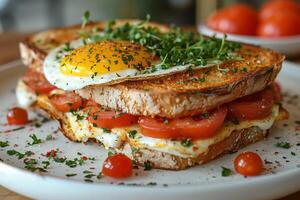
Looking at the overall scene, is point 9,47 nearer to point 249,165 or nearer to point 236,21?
point 236,21

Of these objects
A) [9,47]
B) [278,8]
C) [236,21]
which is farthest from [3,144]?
[278,8]

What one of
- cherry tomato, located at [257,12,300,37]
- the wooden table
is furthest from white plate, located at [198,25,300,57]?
cherry tomato, located at [257,12,300,37]

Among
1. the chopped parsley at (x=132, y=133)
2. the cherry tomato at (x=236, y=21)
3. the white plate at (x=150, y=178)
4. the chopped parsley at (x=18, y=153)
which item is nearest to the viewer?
the white plate at (x=150, y=178)

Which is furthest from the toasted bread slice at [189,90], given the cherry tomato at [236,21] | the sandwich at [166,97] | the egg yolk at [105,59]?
the cherry tomato at [236,21]

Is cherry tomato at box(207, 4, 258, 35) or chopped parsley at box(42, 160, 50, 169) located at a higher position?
chopped parsley at box(42, 160, 50, 169)

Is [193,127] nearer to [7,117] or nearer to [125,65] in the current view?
[125,65]

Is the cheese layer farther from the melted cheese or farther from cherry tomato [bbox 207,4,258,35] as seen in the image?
cherry tomato [bbox 207,4,258,35]

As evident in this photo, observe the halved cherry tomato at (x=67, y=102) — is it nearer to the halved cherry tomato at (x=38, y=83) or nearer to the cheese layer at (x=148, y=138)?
the cheese layer at (x=148, y=138)
